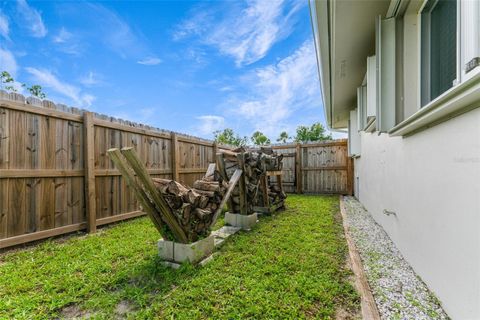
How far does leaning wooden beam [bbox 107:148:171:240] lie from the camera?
1.86 metres

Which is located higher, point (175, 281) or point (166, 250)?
point (166, 250)

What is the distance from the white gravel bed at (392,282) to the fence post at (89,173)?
3.86 meters

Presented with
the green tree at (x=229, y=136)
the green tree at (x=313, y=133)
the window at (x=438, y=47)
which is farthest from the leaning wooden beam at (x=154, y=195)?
the green tree at (x=313, y=133)

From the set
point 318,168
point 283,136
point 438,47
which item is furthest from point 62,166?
point 283,136

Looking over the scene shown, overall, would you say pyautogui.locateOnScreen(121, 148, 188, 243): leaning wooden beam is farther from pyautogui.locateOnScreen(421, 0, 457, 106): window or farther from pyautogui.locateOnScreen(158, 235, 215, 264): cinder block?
pyautogui.locateOnScreen(421, 0, 457, 106): window

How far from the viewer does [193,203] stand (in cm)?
240

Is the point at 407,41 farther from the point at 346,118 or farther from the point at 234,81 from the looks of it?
the point at 234,81

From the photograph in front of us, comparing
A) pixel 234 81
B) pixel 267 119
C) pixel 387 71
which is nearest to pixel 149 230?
pixel 387 71

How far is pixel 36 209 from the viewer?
288 centimetres

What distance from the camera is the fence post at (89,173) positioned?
3430 mm

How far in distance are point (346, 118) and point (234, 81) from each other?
5550 mm

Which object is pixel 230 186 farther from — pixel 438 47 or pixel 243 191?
pixel 438 47

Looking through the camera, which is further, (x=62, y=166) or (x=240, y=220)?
(x=240, y=220)

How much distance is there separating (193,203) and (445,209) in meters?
2.17
